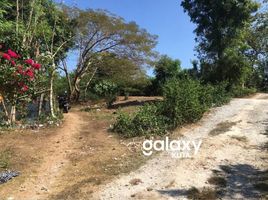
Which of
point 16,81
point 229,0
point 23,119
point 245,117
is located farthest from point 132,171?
point 229,0

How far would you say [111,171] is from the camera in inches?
347

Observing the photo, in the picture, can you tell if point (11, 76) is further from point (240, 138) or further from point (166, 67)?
point (166, 67)

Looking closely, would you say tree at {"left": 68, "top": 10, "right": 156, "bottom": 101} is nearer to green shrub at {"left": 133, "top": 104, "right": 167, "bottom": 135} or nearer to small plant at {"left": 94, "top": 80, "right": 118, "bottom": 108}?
small plant at {"left": 94, "top": 80, "right": 118, "bottom": 108}

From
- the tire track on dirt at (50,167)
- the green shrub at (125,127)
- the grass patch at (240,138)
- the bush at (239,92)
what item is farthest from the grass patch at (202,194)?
the bush at (239,92)

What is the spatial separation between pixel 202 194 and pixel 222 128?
5.05 m

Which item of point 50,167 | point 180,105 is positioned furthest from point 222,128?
point 50,167

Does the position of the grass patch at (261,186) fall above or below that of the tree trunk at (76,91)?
below

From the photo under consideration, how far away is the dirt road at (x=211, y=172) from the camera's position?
7.48m

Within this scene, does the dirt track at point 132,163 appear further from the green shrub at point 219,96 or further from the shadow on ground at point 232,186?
the green shrub at point 219,96

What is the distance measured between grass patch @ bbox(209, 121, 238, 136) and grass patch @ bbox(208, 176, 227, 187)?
11.3 feet

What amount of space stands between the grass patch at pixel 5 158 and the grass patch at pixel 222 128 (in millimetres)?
5763

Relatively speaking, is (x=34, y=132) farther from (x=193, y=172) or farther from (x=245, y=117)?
(x=245, y=117)

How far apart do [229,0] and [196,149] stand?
12471 mm

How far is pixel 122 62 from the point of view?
23500mm
